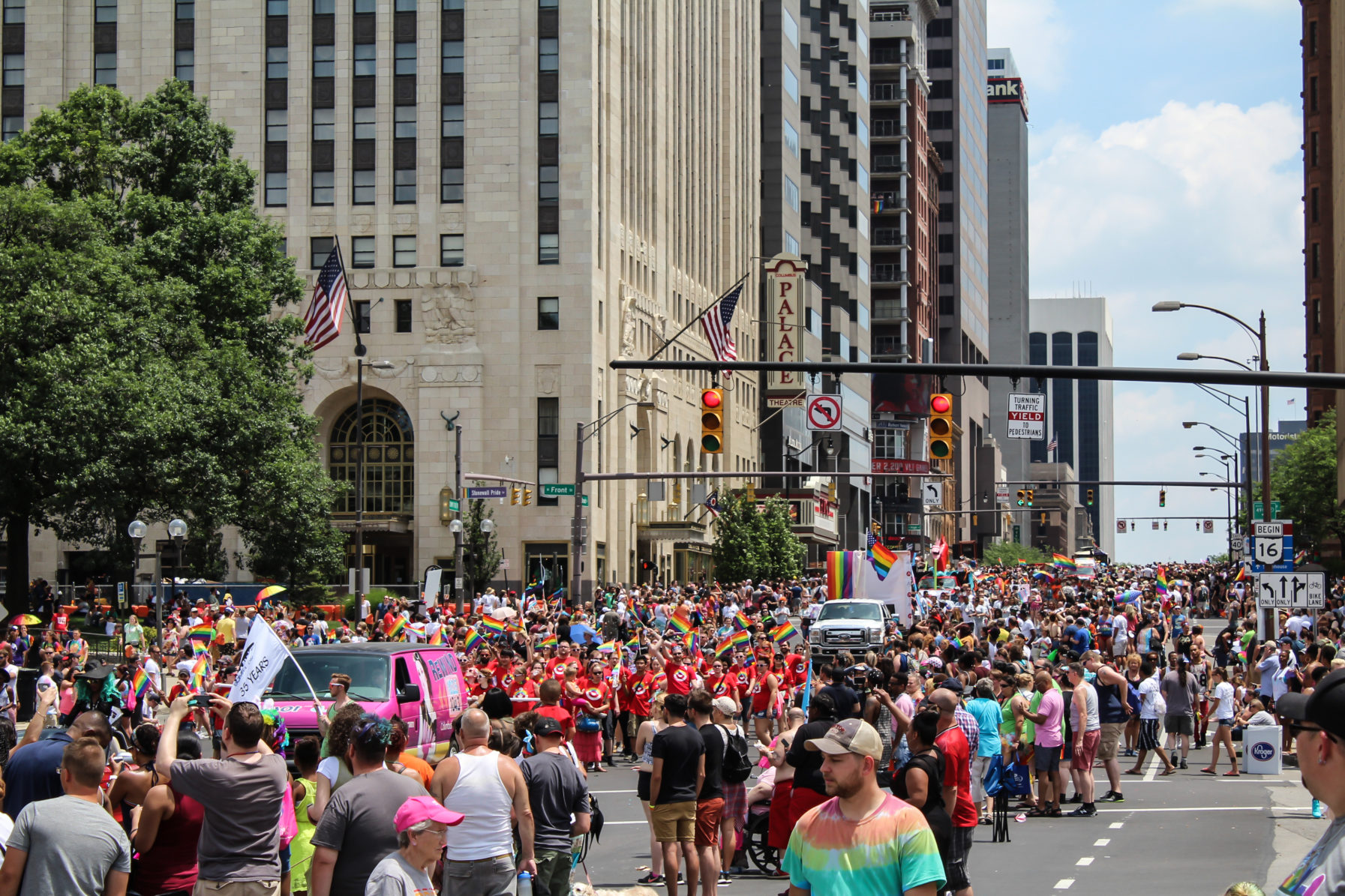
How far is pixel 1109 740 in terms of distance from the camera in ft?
66.2

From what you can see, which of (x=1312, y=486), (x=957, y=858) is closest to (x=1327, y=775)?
(x=957, y=858)

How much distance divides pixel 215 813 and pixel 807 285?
337 feet

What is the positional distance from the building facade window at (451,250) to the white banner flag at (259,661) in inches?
2277

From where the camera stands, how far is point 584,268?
67.1 metres

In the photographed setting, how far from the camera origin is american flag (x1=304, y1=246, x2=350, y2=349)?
140 ft

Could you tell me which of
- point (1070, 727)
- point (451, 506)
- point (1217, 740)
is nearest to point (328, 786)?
point (1070, 727)

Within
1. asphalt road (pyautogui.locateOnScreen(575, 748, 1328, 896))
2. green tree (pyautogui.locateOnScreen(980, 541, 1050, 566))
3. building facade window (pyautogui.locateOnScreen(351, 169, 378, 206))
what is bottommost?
green tree (pyautogui.locateOnScreen(980, 541, 1050, 566))

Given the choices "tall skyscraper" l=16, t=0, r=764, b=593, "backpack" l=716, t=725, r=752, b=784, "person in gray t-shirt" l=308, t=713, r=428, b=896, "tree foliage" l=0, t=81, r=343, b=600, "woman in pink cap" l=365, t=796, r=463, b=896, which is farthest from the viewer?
"tall skyscraper" l=16, t=0, r=764, b=593

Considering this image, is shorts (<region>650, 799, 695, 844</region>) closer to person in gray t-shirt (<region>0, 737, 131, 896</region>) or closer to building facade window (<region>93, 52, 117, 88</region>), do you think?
person in gray t-shirt (<region>0, 737, 131, 896</region>)

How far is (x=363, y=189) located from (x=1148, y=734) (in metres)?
50.7

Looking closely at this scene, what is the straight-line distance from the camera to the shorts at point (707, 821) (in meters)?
12.2

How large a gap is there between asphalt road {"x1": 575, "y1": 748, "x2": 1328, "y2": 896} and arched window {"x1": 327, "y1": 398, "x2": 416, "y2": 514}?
47445mm

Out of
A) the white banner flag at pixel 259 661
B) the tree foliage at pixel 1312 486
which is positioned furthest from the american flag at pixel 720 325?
the white banner flag at pixel 259 661

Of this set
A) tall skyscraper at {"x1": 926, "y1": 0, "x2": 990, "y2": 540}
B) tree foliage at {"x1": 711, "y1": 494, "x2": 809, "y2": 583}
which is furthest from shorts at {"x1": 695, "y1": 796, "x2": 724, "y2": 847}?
tall skyscraper at {"x1": 926, "y1": 0, "x2": 990, "y2": 540}
